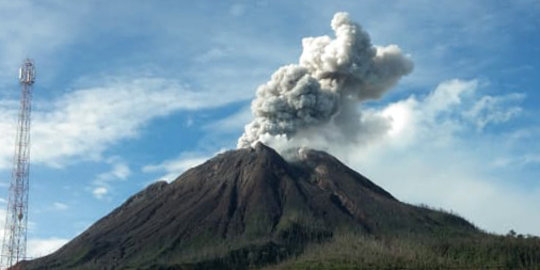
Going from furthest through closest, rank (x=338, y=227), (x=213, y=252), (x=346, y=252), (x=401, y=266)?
(x=338, y=227) < (x=213, y=252) < (x=346, y=252) < (x=401, y=266)

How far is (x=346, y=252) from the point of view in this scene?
165250 mm

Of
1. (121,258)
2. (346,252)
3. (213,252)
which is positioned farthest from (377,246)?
(121,258)

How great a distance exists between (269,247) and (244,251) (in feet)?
19.4

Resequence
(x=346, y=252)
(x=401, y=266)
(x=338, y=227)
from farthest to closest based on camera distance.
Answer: (x=338, y=227) < (x=346, y=252) < (x=401, y=266)

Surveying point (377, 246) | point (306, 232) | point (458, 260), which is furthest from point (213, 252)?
point (458, 260)

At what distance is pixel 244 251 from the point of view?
568ft

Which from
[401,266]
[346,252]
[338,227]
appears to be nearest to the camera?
[401,266]

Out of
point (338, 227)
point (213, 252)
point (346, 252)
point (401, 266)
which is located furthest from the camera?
point (338, 227)

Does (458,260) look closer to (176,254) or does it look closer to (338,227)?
(338,227)

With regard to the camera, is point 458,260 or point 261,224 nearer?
point 458,260

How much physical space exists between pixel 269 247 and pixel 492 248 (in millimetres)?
46515

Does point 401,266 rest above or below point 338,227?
below

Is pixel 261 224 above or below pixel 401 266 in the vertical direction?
above

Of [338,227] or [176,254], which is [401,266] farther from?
[176,254]
